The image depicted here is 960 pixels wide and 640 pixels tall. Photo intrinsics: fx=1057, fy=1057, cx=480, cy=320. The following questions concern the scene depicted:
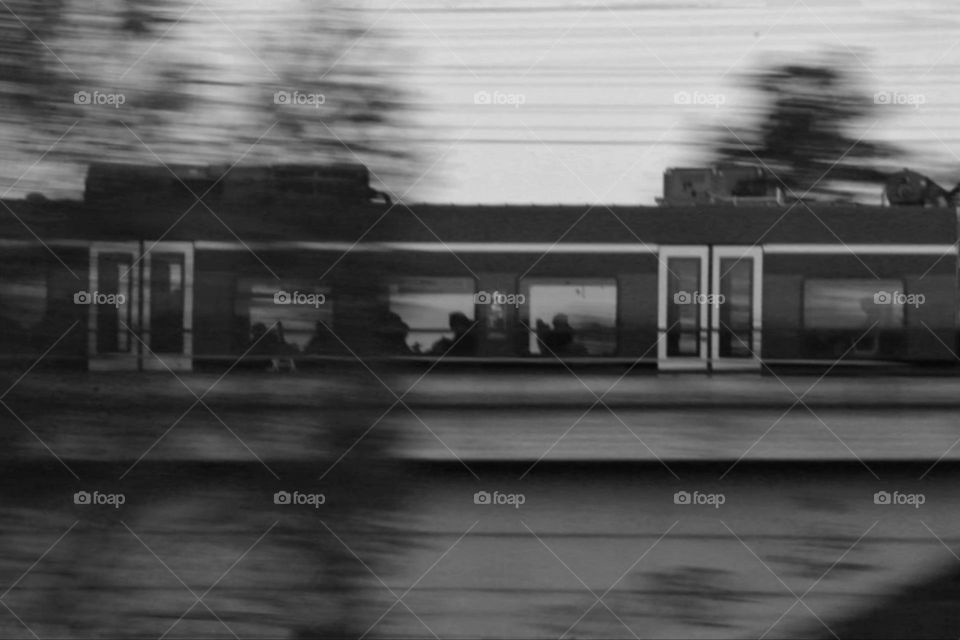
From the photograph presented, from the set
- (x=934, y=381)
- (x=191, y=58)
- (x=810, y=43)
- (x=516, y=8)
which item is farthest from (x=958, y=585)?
(x=191, y=58)

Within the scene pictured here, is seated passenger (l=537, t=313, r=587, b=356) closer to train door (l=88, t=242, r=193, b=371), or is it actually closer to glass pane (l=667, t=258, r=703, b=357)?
glass pane (l=667, t=258, r=703, b=357)

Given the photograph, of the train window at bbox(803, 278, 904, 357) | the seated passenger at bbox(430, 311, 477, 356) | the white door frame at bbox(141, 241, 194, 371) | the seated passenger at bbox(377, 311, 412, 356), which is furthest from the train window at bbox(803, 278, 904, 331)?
the white door frame at bbox(141, 241, 194, 371)

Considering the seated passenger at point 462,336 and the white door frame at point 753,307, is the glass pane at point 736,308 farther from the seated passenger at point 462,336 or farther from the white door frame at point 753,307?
the seated passenger at point 462,336

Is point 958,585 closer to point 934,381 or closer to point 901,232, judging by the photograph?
point 934,381

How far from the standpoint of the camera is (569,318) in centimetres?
200

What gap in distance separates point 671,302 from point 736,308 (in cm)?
15

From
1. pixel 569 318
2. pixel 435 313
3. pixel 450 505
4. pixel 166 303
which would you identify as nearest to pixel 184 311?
pixel 166 303

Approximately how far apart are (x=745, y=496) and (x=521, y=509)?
1.42ft

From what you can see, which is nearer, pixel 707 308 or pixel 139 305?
pixel 139 305

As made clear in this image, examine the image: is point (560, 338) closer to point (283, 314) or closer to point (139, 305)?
point (283, 314)

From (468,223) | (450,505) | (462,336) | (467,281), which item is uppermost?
(468,223)

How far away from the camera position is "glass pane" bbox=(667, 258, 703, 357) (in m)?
1.98

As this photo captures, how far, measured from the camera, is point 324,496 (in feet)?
6.22

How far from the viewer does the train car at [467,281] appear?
1881 millimetres
